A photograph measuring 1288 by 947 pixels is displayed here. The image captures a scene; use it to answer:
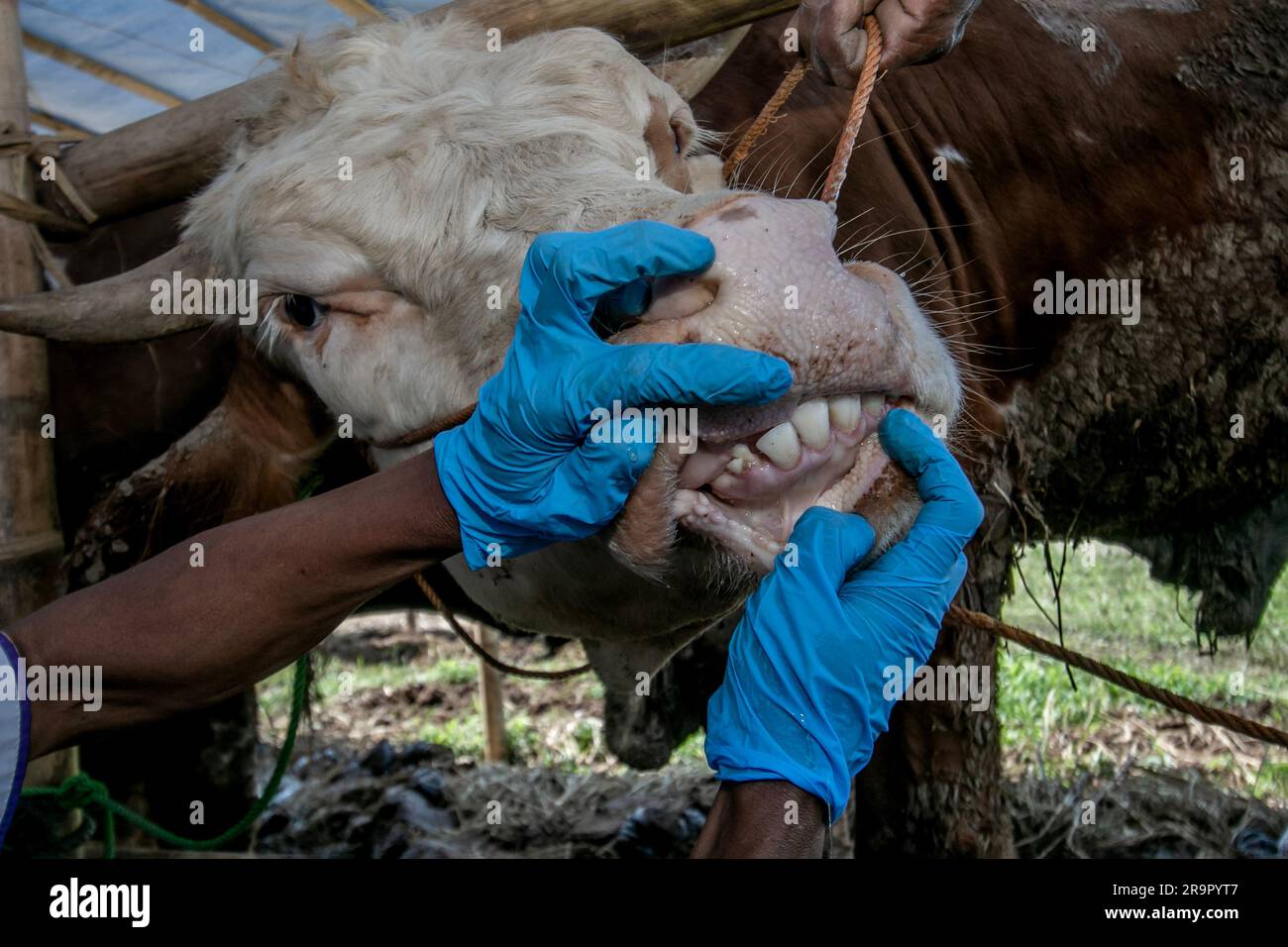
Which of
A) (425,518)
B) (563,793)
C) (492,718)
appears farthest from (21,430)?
(492,718)

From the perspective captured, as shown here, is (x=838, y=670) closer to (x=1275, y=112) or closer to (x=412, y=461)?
(x=412, y=461)

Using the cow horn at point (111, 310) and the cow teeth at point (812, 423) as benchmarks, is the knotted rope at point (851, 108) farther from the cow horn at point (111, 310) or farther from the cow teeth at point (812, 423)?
the cow horn at point (111, 310)

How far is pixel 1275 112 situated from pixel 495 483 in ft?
8.80

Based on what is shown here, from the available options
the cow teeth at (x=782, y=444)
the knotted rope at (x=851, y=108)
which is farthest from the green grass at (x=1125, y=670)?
the cow teeth at (x=782, y=444)

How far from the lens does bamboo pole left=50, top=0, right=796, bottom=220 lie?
2.53 metres

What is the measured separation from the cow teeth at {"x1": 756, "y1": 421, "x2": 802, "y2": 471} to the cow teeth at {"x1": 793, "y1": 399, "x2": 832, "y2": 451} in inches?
0.7

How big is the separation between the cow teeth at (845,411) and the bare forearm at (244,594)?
0.64m

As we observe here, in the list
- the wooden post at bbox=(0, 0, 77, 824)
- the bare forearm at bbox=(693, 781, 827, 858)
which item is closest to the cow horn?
the wooden post at bbox=(0, 0, 77, 824)

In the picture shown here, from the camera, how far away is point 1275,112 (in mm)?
2992

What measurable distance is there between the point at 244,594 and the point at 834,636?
0.98 metres

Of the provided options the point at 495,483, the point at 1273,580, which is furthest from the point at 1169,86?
the point at 495,483

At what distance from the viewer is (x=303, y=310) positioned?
2.19 meters

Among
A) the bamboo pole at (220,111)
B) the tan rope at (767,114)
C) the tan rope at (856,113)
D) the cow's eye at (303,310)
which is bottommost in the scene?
the cow's eye at (303,310)

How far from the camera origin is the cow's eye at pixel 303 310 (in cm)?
217
